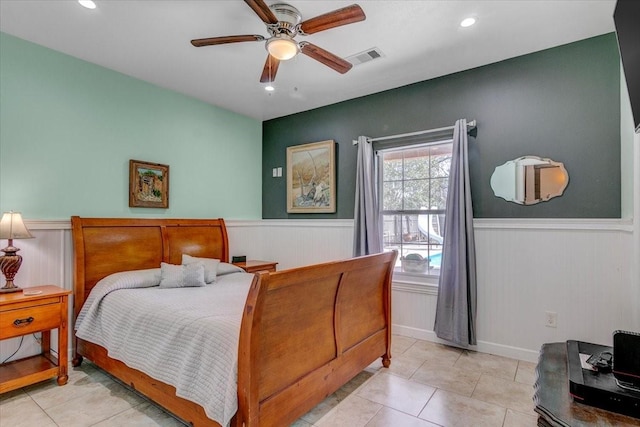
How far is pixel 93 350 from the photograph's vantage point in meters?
2.63

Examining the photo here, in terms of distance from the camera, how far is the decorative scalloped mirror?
2819 mm

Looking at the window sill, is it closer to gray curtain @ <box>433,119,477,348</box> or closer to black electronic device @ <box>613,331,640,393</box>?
gray curtain @ <box>433,119,477,348</box>

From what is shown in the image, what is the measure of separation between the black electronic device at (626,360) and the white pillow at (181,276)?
2.78m

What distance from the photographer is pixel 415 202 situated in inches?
144

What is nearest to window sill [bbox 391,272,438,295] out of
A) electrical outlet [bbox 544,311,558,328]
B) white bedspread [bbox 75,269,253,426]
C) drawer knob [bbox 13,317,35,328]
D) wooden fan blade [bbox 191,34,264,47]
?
electrical outlet [bbox 544,311,558,328]

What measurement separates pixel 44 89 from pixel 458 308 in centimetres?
420

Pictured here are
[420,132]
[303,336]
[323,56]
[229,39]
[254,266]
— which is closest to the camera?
[303,336]

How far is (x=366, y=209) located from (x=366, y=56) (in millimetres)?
1558

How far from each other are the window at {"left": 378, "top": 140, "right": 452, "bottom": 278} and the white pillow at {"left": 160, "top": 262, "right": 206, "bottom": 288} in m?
2.08

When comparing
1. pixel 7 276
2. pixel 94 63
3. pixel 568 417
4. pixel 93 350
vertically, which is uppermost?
pixel 94 63

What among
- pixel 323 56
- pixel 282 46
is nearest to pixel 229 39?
pixel 282 46

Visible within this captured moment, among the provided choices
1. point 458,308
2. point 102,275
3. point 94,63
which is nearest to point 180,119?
point 94,63

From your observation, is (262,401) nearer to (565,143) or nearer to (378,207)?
(378,207)

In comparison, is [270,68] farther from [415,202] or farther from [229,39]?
[415,202]
